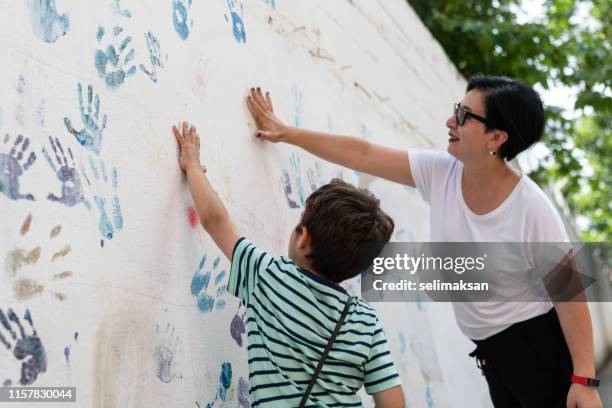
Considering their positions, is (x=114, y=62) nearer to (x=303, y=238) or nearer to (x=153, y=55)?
(x=153, y=55)

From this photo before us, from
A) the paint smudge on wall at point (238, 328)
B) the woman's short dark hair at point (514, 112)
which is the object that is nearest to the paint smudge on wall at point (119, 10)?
the paint smudge on wall at point (238, 328)

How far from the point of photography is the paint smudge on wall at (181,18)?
91.3 inches

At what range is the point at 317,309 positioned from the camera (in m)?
2.02

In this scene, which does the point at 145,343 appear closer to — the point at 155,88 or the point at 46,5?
the point at 155,88

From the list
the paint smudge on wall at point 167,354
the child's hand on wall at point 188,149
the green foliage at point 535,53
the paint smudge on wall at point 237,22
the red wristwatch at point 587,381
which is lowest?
the red wristwatch at point 587,381

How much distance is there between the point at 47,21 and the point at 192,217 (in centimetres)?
68

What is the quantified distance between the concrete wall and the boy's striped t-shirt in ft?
0.64

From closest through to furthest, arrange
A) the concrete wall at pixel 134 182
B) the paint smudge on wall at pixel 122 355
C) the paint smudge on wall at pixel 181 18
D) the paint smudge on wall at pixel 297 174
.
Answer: the concrete wall at pixel 134 182 → the paint smudge on wall at pixel 122 355 → the paint smudge on wall at pixel 181 18 → the paint smudge on wall at pixel 297 174

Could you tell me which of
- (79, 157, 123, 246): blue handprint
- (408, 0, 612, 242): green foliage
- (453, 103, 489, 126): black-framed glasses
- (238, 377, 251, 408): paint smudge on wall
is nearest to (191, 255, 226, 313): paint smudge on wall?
(238, 377, 251, 408): paint smudge on wall

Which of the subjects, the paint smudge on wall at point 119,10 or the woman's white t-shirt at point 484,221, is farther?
the woman's white t-shirt at point 484,221

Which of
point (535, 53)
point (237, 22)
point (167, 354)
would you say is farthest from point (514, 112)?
point (535, 53)

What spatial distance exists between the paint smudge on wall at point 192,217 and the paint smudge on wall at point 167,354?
0.31 m

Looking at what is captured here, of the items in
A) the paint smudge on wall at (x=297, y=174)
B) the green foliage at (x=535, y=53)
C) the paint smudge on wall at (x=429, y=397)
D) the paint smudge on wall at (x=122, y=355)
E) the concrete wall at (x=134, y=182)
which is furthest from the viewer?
the green foliage at (x=535, y=53)

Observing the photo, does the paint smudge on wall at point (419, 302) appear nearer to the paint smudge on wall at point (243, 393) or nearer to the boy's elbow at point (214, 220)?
the paint smudge on wall at point (243, 393)
